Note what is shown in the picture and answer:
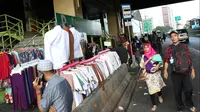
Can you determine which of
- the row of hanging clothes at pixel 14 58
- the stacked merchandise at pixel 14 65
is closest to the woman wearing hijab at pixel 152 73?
the stacked merchandise at pixel 14 65

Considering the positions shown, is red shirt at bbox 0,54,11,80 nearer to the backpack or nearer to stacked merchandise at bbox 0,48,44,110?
stacked merchandise at bbox 0,48,44,110

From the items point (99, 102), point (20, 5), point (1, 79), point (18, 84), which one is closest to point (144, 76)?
point (99, 102)

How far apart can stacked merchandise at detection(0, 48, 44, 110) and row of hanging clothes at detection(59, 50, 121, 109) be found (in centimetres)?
156

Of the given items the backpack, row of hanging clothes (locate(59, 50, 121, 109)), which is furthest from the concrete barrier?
the backpack

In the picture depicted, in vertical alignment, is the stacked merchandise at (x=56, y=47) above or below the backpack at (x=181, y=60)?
above

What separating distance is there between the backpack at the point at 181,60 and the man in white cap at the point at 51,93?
315cm

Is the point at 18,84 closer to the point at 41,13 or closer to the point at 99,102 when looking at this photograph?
the point at 99,102

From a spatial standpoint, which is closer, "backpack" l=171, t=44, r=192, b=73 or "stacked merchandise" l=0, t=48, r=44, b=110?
"backpack" l=171, t=44, r=192, b=73

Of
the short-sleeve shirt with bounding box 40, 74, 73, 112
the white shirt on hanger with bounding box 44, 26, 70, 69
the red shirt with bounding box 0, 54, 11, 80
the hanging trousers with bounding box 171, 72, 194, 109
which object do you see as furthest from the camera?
the red shirt with bounding box 0, 54, 11, 80

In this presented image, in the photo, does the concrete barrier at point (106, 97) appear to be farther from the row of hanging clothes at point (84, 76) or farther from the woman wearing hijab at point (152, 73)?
the woman wearing hijab at point (152, 73)

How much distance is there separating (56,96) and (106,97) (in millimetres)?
3237

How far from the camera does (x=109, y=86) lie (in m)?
6.50

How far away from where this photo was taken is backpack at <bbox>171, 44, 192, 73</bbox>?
17.4 feet

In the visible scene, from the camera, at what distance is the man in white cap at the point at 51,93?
2.83m
